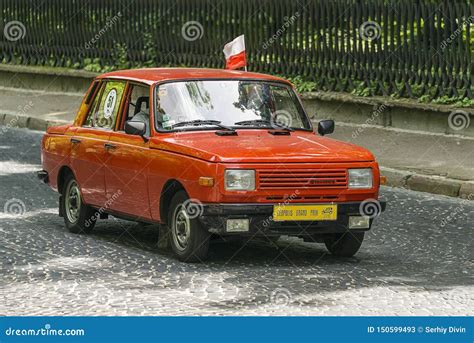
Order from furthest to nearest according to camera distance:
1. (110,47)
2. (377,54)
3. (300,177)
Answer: (110,47) → (377,54) → (300,177)

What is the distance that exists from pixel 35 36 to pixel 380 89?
10.9 m

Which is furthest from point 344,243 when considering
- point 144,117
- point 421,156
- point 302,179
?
point 421,156

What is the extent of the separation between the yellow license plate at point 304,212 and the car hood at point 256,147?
369 millimetres

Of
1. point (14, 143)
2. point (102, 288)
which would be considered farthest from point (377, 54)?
point (102, 288)

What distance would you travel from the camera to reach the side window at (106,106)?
12694 millimetres

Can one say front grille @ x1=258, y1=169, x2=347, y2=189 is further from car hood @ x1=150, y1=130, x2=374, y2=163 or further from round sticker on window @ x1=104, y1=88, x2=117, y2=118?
round sticker on window @ x1=104, y1=88, x2=117, y2=118

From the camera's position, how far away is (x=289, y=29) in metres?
22.7

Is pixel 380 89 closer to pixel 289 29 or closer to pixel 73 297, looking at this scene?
pixel 289 29

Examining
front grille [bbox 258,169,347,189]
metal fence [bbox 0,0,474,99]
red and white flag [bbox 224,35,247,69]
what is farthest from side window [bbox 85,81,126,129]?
metal fence [bbox 0,0,474,99]

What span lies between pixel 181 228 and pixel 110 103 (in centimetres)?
213

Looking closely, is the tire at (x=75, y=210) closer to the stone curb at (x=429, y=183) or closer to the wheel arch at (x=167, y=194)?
the wheel arch at (x=167, y=194)

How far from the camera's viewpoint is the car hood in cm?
1084

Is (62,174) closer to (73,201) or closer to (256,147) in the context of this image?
(73,201)

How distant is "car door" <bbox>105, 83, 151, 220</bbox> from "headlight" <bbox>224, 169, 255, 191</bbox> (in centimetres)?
114
